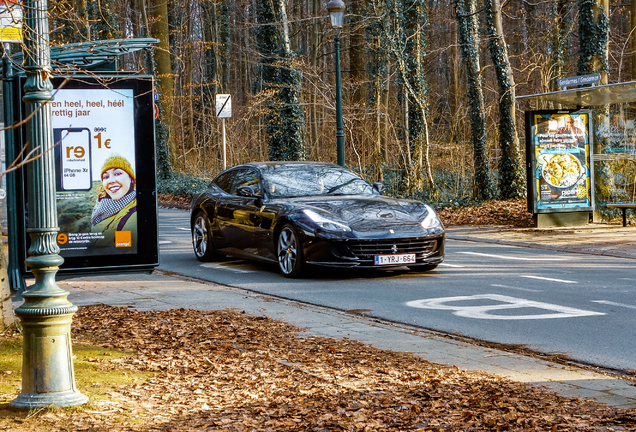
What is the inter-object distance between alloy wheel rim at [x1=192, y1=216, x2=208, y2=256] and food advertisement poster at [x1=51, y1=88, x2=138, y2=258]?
197 inches

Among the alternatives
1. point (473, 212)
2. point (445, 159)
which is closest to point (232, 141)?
point (445, 159)

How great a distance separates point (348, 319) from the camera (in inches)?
346

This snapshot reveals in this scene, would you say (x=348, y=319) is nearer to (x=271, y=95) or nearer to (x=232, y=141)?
(x=271, y=95)

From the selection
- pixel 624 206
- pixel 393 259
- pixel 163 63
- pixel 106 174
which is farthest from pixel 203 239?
pixel 163 63

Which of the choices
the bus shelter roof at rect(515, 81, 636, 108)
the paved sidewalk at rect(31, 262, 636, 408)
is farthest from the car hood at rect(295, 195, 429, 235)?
the bus shelter roof at rect(515, 81, 636, 108)

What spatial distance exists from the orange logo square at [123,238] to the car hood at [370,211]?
125 inches

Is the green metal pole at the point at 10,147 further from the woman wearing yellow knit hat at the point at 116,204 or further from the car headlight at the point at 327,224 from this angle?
the car headlight at the point at 327,224

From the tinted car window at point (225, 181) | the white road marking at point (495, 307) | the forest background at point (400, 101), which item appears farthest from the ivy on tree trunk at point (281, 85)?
the white road marking at point (495, 307)

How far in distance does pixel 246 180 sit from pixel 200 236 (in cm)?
156

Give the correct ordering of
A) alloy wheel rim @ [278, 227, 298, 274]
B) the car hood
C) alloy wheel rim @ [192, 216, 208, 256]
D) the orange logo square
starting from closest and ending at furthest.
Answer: the orange logo square → the car hood → alloy wheel rim @ [278, 227, 298, 274] → alloy wheel rim @ [192, 216, 208, 256]

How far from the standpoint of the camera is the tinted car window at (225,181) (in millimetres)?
14367

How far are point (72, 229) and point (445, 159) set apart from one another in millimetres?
20365

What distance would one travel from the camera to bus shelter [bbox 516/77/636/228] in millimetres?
18906

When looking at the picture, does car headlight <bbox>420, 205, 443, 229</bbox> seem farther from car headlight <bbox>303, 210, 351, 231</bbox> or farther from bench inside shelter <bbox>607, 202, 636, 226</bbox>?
bench inside shelter <bbox>607, 202, 636, 226</bbox>
